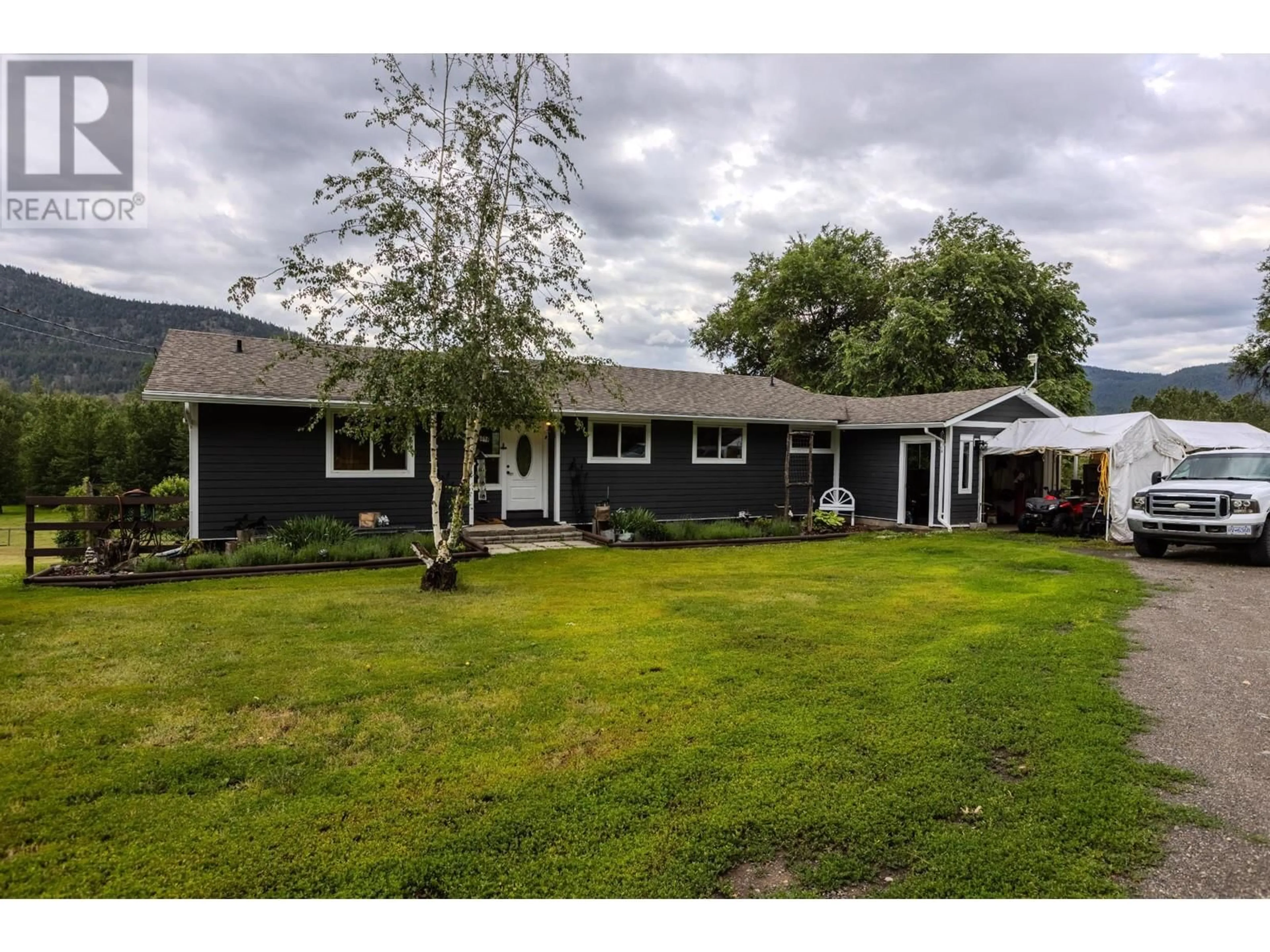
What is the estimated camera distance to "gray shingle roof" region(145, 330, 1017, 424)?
34.6ft

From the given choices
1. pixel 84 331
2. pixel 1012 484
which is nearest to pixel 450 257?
pixel 1012 484

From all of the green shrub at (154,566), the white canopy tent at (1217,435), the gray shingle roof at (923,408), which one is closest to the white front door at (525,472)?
the green shrub at (154,566)

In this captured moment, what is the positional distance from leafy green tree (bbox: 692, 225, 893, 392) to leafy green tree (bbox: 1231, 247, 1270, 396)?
13.7m

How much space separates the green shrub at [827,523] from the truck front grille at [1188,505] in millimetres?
5532

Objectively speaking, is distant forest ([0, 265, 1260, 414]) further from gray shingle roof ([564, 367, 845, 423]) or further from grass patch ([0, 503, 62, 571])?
gray shingle roof ([564, 367, 845, 423])

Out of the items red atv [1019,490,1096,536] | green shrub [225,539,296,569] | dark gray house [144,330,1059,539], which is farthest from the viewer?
red atv [1019,490,1096,536]

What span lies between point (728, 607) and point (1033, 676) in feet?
9.55

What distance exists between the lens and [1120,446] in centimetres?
1327

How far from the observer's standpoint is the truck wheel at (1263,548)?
1024 cm

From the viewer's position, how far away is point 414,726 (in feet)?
12.4

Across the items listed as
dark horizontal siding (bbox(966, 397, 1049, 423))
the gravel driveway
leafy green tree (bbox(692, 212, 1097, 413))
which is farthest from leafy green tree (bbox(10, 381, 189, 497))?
the gravel driveway

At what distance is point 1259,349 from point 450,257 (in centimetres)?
3212

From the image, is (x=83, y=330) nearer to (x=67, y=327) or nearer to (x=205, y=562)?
(x=67, y=327)
